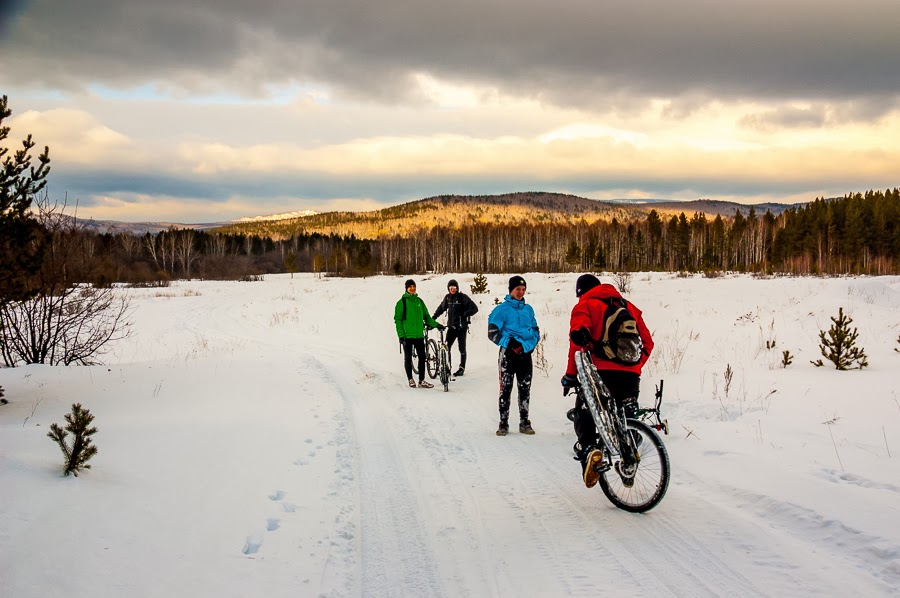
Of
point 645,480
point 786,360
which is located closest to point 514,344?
point 645,480

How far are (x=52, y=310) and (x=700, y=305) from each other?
2015 cm

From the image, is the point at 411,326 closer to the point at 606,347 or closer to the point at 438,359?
the point at 438,359

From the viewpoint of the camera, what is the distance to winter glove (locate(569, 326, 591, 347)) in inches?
179

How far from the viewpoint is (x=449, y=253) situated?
383 ft

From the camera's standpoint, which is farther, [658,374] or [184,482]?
[658,374]

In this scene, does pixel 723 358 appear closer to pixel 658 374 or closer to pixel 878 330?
pixel 658 374

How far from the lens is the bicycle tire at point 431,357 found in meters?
11.3

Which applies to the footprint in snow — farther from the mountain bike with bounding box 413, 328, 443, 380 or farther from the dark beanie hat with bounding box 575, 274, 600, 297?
the mountain bike with bounding box 413, 328, 443, 380

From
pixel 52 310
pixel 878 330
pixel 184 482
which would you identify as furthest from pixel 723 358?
pixel 52 310

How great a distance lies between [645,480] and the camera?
14.9ft

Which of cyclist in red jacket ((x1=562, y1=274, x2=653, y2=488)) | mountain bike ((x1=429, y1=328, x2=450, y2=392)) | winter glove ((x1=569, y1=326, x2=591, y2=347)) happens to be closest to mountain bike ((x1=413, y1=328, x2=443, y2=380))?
mountain bike ((x1=429, y1=328, x2=450, y2=392))

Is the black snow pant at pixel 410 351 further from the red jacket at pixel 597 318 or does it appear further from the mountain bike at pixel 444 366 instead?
the red jacket at pixel 597 318

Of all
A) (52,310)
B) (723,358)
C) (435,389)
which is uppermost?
(52,310)

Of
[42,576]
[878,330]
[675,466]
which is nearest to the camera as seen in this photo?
[42,576]
